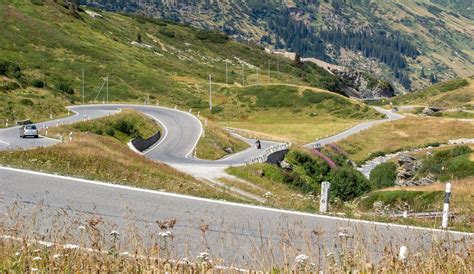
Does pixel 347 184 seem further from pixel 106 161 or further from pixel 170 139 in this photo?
pixel 106 161

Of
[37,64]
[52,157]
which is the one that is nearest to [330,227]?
[52,157]

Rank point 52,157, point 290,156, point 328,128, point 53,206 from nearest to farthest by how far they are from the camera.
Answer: point 53,206
point 52,157
point 290,156
point 328,128

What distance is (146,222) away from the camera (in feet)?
34.9

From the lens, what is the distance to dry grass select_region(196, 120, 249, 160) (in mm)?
60459

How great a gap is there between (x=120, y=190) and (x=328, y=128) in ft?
274

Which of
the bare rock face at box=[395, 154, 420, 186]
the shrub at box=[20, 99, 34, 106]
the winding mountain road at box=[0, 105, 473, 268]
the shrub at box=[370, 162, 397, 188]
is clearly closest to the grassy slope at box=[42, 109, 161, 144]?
the shrub at box=[20, 99, 34, 106]

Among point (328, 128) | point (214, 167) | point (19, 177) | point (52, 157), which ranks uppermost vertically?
point (19, 177)

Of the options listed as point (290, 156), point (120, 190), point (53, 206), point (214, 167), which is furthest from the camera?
point (290, 156)

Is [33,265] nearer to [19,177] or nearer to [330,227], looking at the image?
[330,227]

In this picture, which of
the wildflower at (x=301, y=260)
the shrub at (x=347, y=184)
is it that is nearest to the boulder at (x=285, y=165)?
the shrub at (x=347, y=184)

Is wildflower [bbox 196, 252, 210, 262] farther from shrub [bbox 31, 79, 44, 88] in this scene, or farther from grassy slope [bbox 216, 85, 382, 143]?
grassy slope [bbox 216, 85, 382, 143]

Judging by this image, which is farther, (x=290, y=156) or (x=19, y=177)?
(x=290, y=156)

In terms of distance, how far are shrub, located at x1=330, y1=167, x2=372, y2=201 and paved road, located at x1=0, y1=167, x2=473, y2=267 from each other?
3932cm

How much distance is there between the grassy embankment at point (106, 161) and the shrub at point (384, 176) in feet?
83.9
